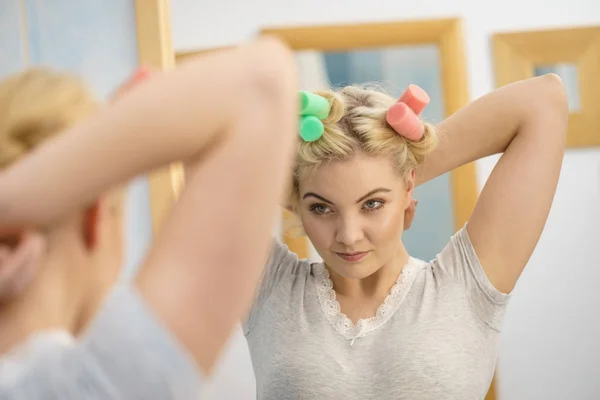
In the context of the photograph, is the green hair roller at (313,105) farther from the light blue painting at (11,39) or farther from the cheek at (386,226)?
the light blue painting at (11,39)

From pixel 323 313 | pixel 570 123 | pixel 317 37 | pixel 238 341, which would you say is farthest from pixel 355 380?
pixel 570 123

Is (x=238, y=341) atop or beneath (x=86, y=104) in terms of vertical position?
beneath

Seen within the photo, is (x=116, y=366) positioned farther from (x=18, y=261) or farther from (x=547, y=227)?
(x=547, y=227)

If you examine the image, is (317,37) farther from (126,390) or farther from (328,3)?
(126,390)

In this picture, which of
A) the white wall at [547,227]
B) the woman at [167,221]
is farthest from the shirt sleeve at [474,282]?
the white wall at [547,227]

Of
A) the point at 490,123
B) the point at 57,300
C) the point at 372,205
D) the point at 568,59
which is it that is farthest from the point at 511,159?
the point at 568,59

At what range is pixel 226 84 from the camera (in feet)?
1.19

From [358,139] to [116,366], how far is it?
55 centimetres

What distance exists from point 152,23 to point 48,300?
70cm

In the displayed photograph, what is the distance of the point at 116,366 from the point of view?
358 mm

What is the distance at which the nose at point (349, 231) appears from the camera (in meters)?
0.82

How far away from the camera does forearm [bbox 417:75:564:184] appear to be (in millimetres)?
901

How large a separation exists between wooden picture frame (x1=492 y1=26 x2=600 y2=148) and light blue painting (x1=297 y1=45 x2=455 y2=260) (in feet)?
0.50

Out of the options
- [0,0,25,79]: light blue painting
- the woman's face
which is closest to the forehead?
the woman's face
